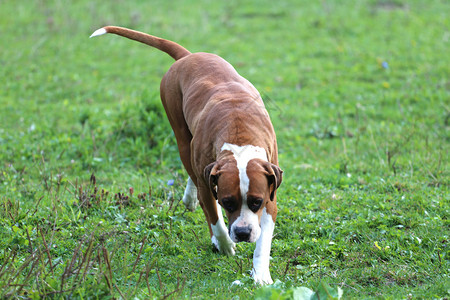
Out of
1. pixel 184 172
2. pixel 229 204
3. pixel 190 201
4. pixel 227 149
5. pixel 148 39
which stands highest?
pixel 148 39

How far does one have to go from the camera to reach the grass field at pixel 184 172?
13.1ft

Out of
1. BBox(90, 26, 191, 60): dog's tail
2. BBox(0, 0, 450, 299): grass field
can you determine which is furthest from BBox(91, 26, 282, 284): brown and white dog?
BBox(90, 26, 191, 60): dog's tail

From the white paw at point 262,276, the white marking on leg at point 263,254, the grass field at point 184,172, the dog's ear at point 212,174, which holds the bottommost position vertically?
the grass field at point 184,172

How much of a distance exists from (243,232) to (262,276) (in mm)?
425

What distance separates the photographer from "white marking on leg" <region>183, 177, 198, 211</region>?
16.7 ft

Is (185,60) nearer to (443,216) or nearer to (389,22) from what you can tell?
(443,216)

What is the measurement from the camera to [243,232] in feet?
12.1

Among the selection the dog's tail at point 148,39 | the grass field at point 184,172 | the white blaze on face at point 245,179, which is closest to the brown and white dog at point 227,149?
the white blaze on face at point 245,179

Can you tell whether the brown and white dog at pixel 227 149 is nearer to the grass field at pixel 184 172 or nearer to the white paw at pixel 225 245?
the white paw at pixel 225 245

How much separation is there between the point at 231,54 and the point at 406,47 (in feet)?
11.1

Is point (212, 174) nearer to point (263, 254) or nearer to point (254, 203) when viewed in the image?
point (254, 203)

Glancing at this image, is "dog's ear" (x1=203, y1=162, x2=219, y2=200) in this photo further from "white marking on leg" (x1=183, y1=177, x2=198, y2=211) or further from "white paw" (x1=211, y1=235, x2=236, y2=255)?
"white marking on leg" (x1=183, y1=177, x2=198, y2=211)

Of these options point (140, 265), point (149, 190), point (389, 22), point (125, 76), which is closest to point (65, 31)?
point (125, 76)

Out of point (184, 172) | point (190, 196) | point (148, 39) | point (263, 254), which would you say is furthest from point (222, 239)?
point (148, 39)
